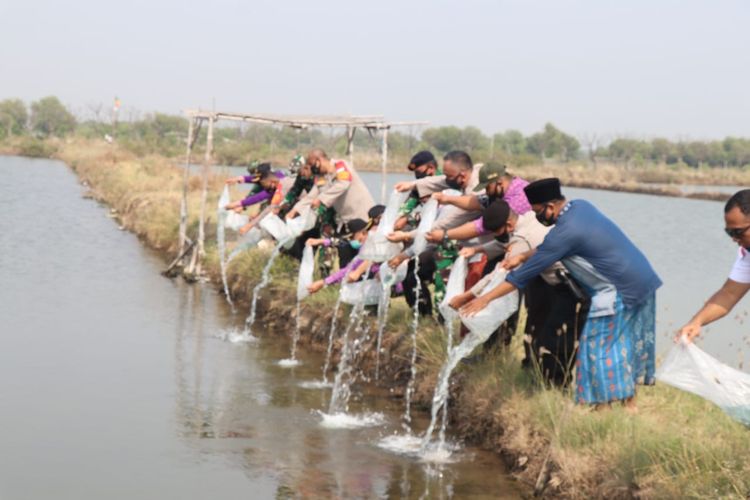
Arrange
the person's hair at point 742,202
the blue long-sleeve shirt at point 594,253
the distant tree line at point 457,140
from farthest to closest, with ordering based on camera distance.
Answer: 1. the distant tree line at point 457,140
2. the blue long-sleeve shirt at point 594,253
3. the person's hair at point 742,202

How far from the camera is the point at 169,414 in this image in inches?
313

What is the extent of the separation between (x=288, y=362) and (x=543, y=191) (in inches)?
176

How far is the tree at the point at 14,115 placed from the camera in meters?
82.9

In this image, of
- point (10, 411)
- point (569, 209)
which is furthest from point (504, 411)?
point (10, 411)

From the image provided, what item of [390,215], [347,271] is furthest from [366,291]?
[390,215]

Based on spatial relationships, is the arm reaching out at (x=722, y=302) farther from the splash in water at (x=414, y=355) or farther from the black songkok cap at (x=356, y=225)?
the black songkok cap at (x=356, y=225)

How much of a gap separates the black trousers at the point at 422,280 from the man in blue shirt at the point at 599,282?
2.22 m

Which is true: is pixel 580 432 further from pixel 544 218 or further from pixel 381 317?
pixel 381 317

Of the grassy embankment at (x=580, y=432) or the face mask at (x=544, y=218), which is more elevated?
the face mask at (x=544, y=218)

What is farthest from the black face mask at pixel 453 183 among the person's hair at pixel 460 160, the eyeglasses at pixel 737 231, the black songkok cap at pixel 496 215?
the eyeglasses at pixel 737 231

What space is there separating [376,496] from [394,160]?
163 feet

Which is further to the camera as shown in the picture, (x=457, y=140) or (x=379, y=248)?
(x=457, y=140)

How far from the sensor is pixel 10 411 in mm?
7781

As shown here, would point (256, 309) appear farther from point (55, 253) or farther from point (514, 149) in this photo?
point (514, 149)
